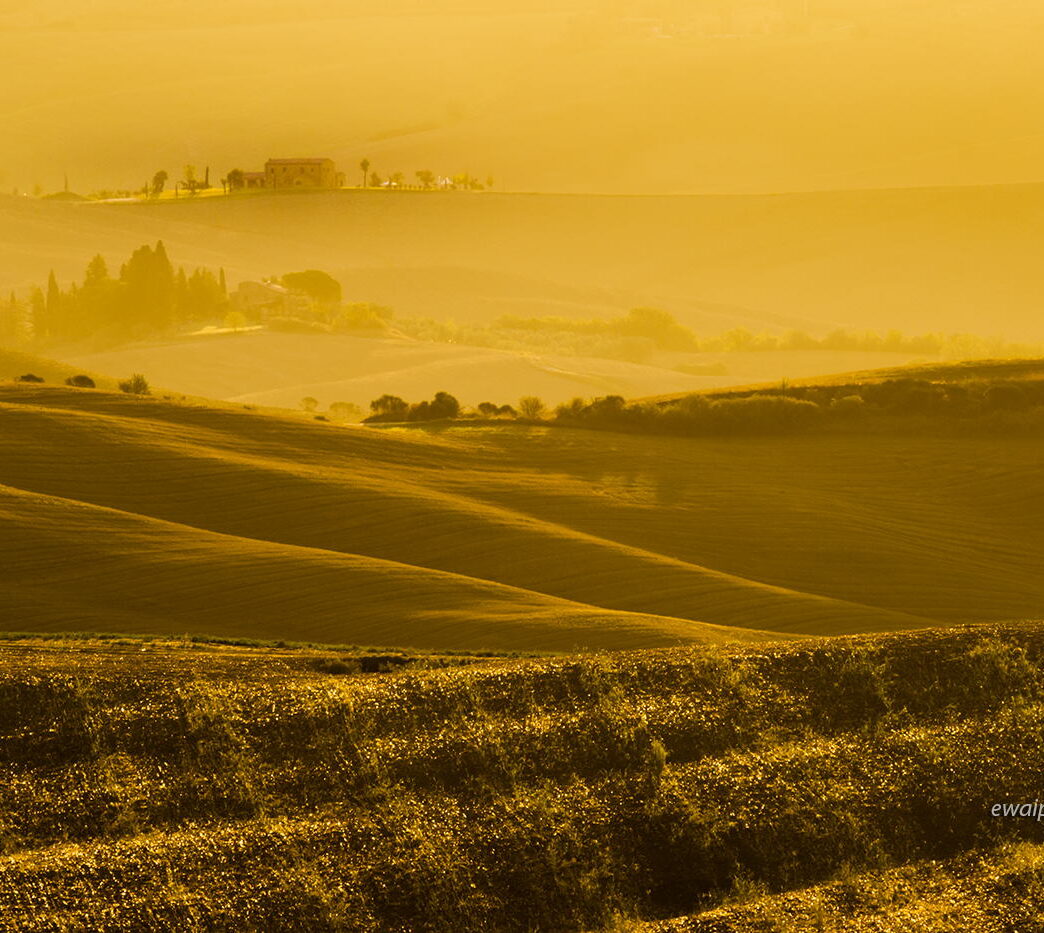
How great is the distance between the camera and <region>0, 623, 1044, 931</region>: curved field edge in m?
20.1

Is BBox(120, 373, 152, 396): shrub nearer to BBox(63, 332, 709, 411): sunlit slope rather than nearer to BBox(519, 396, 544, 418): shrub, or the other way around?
BBox(519, 396, 544, 418): shrub

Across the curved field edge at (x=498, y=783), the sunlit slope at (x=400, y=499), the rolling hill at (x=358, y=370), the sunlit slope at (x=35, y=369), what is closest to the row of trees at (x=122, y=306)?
the rolling hill at (x=358, y=370)

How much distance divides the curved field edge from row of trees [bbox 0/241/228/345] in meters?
141

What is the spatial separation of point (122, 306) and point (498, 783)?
495 feet

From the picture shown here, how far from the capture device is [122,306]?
165 meters

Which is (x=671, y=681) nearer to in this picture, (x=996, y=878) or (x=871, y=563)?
(x=996, y=878)

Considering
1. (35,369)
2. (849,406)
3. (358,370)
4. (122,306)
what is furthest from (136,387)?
(122,306)

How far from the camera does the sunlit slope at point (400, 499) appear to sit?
4716cm

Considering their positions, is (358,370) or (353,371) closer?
(353,371)

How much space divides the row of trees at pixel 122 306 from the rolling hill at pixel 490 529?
3791 inches

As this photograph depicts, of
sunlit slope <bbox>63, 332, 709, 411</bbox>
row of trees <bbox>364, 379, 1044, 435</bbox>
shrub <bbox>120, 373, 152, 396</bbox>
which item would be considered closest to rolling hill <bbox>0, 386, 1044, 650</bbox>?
row of trees <bbox>364, 379, 1044, 435</bbox>

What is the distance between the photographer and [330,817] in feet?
70.7

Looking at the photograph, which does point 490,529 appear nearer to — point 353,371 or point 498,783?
point 498,783

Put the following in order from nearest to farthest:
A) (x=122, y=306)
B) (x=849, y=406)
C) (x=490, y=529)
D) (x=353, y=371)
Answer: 1. (x=490, y=529)
2. (x=849, y=406)
3. (x=353, y=371)
4. (x=122, y=306)
